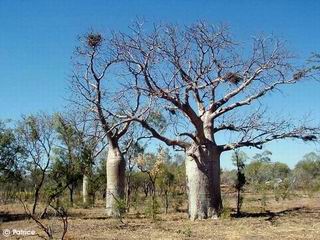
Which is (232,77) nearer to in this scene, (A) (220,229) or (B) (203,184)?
(B) (203,184)

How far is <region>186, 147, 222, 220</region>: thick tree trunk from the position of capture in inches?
451

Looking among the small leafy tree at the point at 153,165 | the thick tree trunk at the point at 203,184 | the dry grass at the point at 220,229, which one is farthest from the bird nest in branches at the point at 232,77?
the small leafy tree at the point at 153,165

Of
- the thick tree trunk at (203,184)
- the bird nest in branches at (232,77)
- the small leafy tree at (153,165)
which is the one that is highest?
the bird nest in branches at (232,77)

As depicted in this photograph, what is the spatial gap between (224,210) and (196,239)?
3534 millimetres

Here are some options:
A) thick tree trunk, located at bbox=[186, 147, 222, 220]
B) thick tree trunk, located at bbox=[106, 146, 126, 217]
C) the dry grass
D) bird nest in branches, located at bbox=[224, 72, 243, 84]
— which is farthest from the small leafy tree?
bird nest in branches, located at bbox=[224, 72, 243, 84]

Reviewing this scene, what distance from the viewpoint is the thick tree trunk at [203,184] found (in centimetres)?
1145

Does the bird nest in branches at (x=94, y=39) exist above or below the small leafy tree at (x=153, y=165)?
above

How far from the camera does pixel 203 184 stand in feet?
37.9

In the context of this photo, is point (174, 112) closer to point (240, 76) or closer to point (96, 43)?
point (240, 76)

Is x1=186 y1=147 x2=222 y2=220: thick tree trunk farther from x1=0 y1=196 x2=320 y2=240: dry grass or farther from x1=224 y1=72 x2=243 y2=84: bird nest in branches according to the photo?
x1=224 y1=72 x2=243 y2=84: bird nest in branches

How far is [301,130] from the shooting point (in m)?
12.0

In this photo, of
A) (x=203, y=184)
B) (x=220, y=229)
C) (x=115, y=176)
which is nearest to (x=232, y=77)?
(x=203, y=184)

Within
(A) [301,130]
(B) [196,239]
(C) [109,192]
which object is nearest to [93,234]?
(B) [196,239]

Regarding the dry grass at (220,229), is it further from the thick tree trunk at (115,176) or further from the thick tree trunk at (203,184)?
the thick tree trunk at (115,176)
